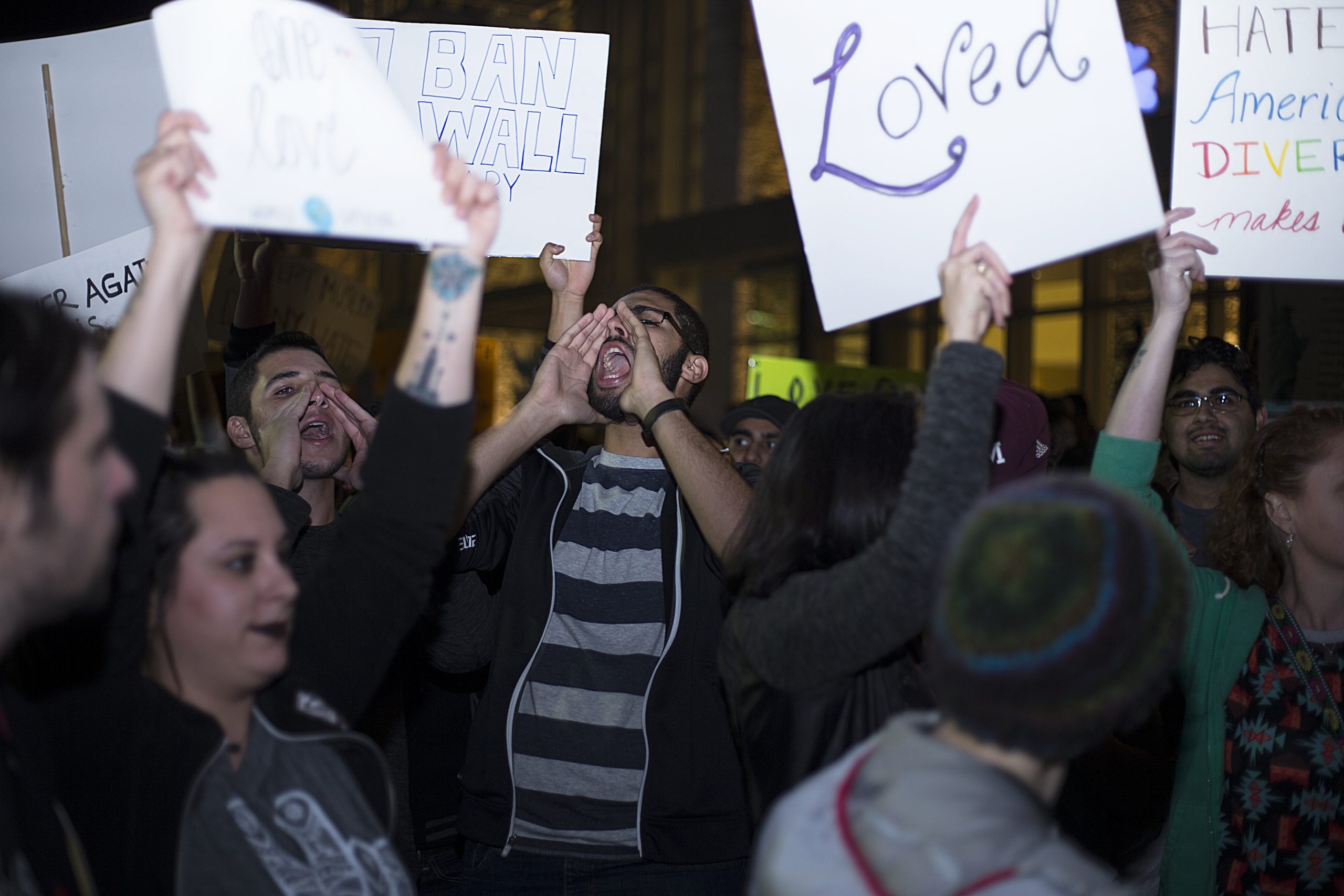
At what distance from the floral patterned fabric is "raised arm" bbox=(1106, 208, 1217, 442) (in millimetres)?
654

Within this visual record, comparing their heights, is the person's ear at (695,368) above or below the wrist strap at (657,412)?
above

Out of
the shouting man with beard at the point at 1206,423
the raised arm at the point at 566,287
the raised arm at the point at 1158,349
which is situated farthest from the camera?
the shouting man with beard at the point at 1206,423

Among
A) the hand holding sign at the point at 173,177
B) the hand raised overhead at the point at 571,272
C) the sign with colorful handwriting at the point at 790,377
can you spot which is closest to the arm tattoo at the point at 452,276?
the hand holding sign at the point at 173,177

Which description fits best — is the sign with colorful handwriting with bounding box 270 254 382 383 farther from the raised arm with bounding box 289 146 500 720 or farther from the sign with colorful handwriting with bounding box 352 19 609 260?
the raised arm with bounding box 289 146 500 720

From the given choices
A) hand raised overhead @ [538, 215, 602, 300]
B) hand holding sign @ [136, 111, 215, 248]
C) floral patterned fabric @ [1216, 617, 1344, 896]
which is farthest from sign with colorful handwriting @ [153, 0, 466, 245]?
floral patterned fabric @ [1216, 617, 1344, 896]

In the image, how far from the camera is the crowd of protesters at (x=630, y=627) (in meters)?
1.16

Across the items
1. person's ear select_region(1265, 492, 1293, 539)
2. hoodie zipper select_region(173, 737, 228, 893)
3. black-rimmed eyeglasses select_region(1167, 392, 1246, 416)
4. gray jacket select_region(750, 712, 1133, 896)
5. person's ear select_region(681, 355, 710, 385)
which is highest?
person's ear select_region(681, 355, 710, 385)

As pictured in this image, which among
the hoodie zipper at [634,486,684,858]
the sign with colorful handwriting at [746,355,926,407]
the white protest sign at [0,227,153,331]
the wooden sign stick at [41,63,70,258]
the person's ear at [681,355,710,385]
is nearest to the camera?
the hoodie zipper at [634,486,684,858]

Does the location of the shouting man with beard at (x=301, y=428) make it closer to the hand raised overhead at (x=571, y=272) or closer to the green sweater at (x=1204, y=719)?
the hand raised overhead at (x=571, y=272)

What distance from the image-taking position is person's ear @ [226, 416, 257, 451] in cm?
329

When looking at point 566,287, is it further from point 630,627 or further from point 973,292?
point 973,292

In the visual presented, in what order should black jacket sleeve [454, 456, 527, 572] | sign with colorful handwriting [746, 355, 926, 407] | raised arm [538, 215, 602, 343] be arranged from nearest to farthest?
black jacket sleeve [454, 456, 527, 572]
raised arm [538, 215, 602, 343]
sign with colorful handwriting [746, 355, 926, 407]

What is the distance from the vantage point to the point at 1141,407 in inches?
78.8

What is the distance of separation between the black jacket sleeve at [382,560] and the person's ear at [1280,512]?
5.83ft
